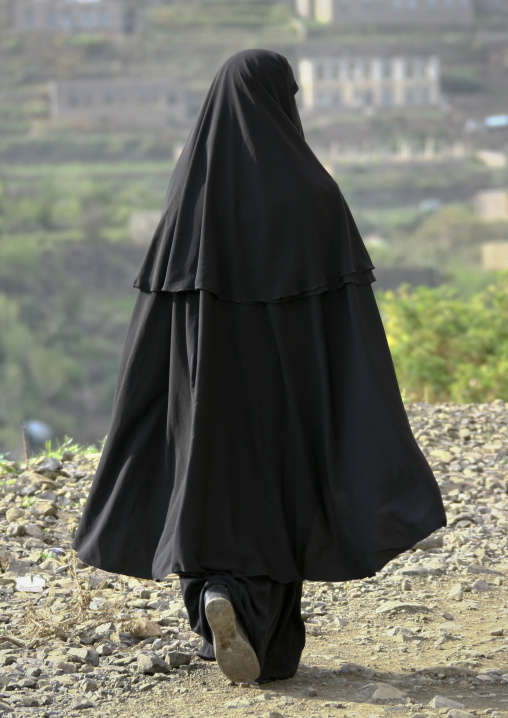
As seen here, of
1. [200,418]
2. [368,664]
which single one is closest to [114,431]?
[200,418]

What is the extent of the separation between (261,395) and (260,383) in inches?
1.0

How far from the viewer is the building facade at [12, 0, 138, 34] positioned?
173 ft

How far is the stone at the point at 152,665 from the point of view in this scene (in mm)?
2186

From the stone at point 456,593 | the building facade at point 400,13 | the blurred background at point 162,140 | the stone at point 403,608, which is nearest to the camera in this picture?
the stone at point 403,608

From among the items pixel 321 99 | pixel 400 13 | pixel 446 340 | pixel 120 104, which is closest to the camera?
pixel 446 340

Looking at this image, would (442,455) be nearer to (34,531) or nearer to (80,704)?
(34,531)

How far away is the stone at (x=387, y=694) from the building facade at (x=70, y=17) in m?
54.0

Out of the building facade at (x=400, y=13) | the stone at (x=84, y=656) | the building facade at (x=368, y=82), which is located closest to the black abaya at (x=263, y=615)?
the stone at (x=84, y=656)

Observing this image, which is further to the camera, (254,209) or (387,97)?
(387,97)

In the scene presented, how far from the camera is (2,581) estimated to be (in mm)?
2877

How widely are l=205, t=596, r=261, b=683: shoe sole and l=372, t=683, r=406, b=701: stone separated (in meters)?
0.26

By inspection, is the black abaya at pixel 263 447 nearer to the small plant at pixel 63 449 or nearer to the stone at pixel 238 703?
the stone at pixel 238 703

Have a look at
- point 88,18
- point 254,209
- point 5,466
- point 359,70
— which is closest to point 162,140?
point 88,18

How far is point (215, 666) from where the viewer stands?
7.31 feet
